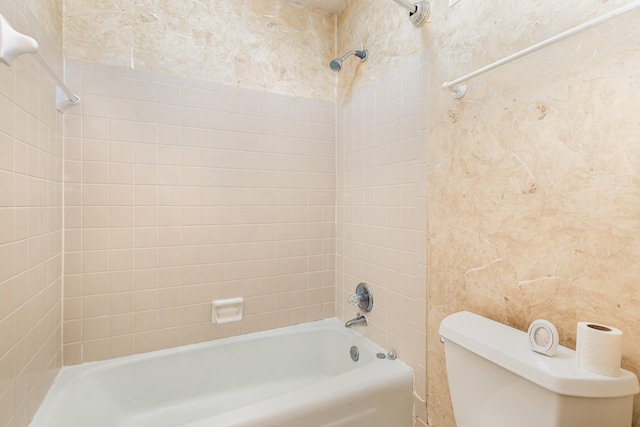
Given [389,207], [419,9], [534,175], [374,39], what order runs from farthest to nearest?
[374,39] < [389,207] < [419,9] < [534,175]

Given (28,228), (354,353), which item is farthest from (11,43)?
(354,353)

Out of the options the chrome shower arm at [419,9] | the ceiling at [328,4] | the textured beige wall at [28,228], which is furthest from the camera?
the ceiling at [328,4]

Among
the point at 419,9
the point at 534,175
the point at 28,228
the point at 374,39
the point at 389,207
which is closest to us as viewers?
the point at 534,175

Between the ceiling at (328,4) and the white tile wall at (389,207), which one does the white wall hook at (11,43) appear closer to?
the white tile wall at (389,207)

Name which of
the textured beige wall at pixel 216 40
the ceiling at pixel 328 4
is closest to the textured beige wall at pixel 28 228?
the textured beige wall at pixel 216 40

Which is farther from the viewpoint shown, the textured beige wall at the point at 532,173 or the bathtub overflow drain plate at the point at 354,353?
the bathtub overflow drain plate at the point at 354,353

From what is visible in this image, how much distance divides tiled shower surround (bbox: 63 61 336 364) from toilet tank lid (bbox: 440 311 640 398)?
1109 millimetres

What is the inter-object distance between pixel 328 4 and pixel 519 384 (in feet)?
6.90

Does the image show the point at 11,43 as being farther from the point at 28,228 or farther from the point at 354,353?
the point at 354,353

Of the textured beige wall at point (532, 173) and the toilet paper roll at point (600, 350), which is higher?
the textured beige wall at point (532, 173)

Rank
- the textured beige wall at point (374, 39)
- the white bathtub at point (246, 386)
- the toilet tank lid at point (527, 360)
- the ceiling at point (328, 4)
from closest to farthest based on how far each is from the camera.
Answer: the toilet tank lid at point (527, 360) → the white bathtub at point (246, 386) → the textured beige wall at point (374, 39) → the ceiling at point (328, 4)

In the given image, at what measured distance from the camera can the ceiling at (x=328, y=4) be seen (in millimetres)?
1845

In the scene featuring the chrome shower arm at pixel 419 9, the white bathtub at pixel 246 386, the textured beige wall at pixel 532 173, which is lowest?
the white bathtub at pixel 246 386

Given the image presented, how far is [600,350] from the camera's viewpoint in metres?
0.68
